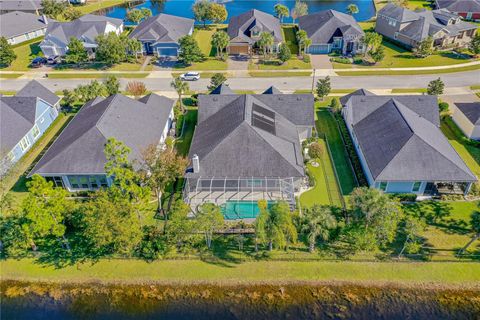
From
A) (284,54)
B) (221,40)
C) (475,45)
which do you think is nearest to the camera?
(284,54)

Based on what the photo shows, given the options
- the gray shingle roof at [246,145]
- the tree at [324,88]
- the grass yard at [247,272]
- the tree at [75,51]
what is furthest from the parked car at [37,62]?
the tree at [324,88]

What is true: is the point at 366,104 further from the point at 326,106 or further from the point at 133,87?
the point at 133,87

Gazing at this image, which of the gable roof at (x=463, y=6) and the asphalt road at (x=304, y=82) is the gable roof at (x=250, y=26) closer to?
the asphalt road at (x=304, y=82)

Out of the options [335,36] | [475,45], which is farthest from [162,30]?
[475,45]

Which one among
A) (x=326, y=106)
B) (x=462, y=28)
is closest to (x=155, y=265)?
(x=326, y=106)

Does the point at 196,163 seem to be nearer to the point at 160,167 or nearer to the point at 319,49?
the point at 160,167
